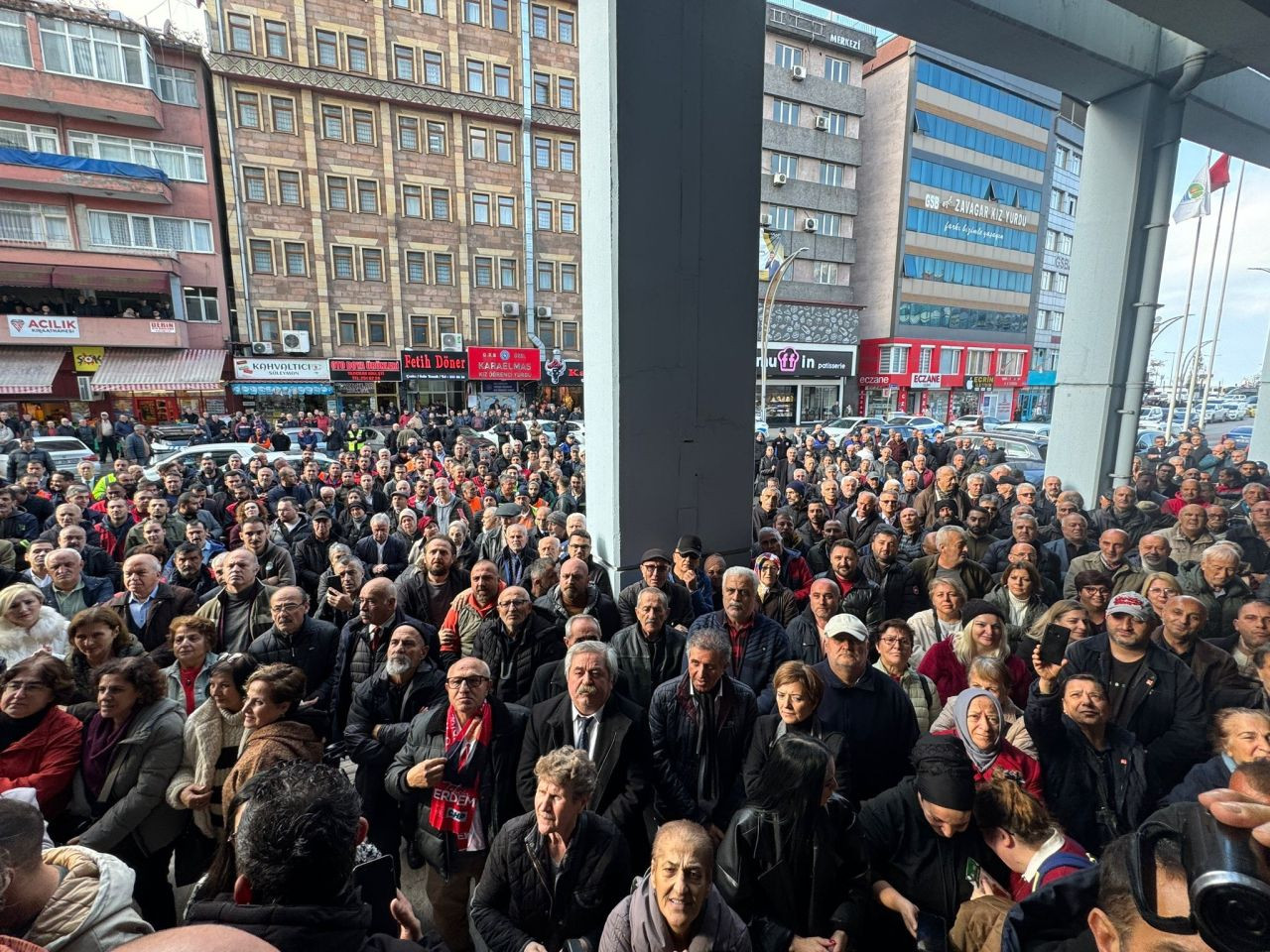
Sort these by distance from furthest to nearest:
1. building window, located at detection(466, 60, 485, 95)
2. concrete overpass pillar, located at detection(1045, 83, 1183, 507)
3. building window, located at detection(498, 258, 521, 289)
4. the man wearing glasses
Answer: building window, located at detection(498, 258, 521, 289) → building window, located at detection(466, 60, 485, 95) → concrete overpass pillar, located at detection(1045, 83, 1183, 507) → the man wearing glasses

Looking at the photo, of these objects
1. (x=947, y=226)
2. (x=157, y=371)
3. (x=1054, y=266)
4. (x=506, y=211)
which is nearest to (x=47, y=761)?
(x=157, y=371)

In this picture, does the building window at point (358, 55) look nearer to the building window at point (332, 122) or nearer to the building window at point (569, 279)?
the building window at point (332, 122)

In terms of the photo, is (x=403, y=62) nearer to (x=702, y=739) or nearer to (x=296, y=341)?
(x=296, y=341)

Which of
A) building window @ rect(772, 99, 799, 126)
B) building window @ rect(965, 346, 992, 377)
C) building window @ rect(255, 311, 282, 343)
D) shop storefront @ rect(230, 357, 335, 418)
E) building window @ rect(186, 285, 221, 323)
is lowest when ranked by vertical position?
shop storefront @ rect(230, 357, 335, 418)

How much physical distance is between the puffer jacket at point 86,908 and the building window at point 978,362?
44891mm

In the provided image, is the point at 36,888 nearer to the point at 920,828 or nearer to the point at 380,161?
the point at 920,828

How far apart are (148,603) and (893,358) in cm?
3806

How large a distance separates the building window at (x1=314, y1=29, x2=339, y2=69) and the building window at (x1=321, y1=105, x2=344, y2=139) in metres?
1.69

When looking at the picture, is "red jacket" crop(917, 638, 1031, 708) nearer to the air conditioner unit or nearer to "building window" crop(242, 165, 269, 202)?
the air conditioner unit

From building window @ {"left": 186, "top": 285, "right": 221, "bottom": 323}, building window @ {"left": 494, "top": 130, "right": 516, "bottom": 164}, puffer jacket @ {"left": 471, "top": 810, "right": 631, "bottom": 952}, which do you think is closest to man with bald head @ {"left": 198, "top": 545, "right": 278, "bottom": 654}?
puffer jacket @ {"left": 471, "top": 810, "right": 631, "bottom": 952}

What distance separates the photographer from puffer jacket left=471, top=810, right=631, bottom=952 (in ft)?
7.20

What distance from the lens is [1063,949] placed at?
1.51 metres

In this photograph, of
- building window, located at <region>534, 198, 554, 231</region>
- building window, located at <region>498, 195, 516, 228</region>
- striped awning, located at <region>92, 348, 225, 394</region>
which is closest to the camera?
striped awning, located at <region>92, 348, 225, 394</region>

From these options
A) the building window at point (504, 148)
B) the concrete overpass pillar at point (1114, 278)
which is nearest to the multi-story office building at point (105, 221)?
the building window at point (504, 148)
